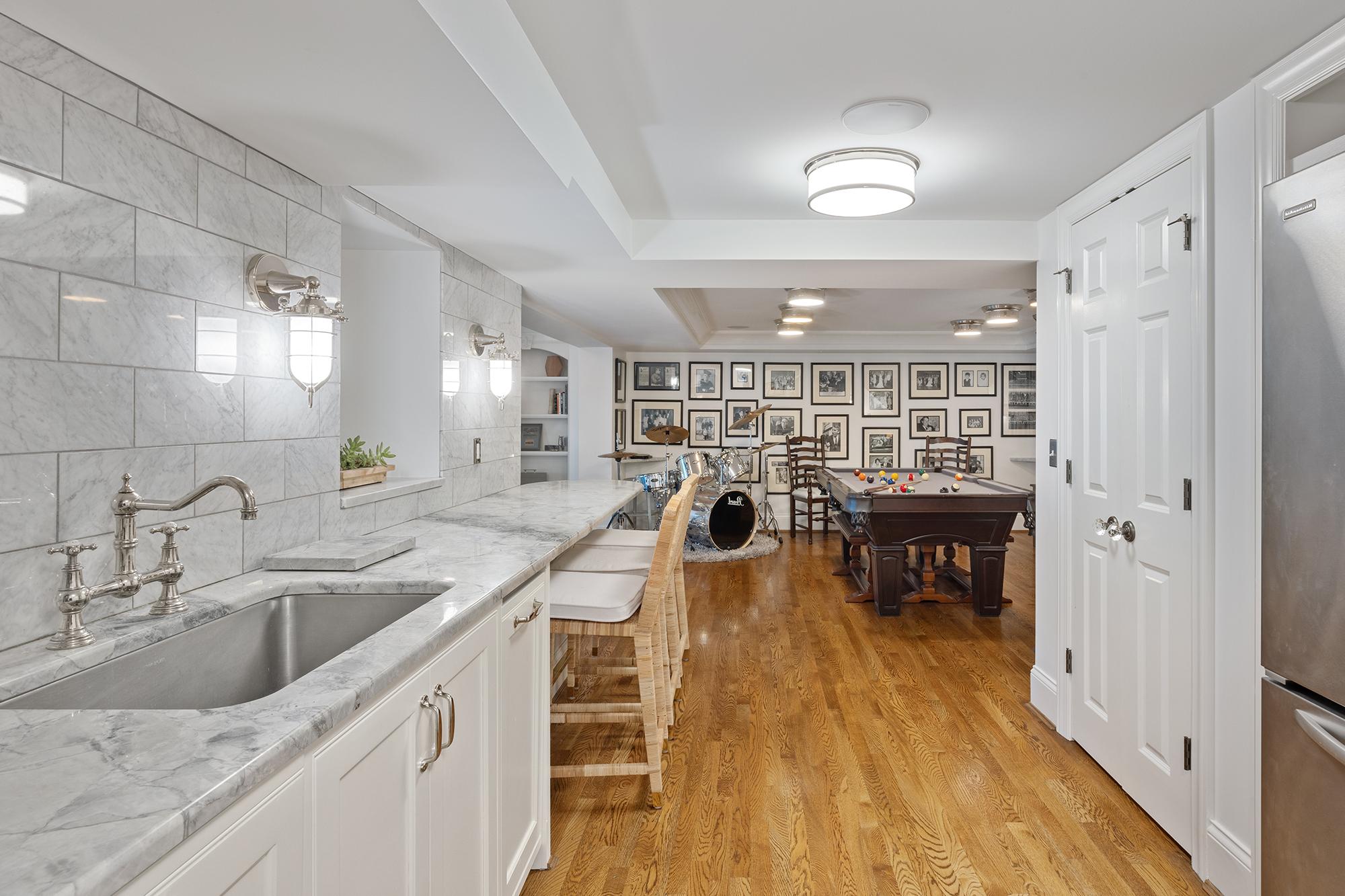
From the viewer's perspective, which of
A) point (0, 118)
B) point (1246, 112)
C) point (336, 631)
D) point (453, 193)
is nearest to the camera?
point (0, 118)

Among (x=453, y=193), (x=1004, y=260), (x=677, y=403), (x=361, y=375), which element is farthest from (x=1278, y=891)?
(x=677, y=403)

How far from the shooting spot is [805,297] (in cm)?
521

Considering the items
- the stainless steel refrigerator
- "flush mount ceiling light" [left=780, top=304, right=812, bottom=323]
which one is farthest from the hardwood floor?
"flush mount ceiling light" [left=780, top=304, right=812, bottom=323]

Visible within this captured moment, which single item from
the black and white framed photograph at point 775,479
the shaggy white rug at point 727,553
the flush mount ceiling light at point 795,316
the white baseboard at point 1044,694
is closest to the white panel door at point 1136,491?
the white baseboard at point 1044,694

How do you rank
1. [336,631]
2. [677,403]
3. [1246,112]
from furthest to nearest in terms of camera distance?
1. [677,403]
2. [1246,112]
3. [336,631]

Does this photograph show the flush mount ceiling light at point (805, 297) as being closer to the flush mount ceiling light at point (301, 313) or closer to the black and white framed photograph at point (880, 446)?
the black and white framed photograph at point (880, 446)

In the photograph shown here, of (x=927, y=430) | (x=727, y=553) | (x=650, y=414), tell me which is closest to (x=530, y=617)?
(x=727, y=553)

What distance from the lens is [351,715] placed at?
97cm

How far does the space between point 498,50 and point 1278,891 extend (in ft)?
8.31

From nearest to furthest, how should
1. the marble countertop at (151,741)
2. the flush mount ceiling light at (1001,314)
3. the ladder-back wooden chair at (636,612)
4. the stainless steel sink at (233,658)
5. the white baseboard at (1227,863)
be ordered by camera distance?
the marble countertop at (151,741) < the stainless steel sink at (233,658) < the white baseboard at (1227,863) < the ladder-back wooden chair at (636,612) < the flush mount ceiling light at (1001,314)

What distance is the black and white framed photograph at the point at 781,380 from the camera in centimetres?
810

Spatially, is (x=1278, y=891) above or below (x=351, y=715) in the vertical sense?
below

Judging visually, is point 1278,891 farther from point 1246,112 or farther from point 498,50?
point 498,50

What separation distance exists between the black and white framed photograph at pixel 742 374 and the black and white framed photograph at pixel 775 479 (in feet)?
2.96
